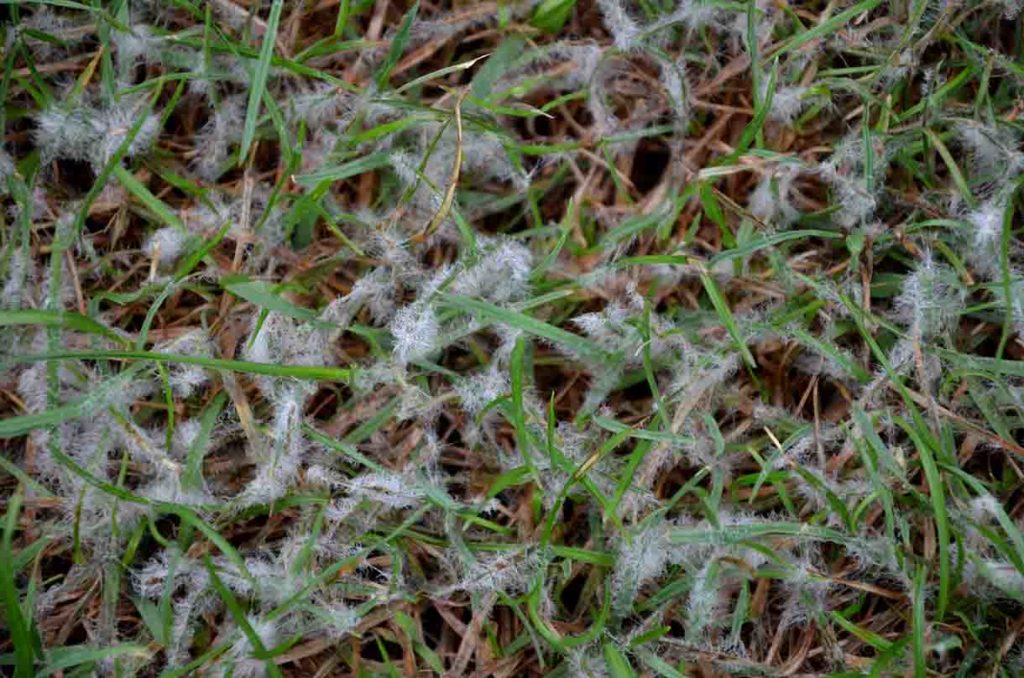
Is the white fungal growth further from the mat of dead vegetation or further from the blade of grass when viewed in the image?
the blade of grass

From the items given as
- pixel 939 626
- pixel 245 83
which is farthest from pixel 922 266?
pixel 245 83

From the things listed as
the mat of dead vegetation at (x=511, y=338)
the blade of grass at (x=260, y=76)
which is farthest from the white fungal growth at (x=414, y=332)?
the blade of grass at (x=260, y=76)

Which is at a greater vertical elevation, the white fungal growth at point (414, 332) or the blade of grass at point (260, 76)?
the blade of grass at point (260, 76)

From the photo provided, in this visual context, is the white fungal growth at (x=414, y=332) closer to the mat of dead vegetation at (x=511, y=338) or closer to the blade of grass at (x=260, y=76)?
the mat of dead vegetation at (x=511, y=338)

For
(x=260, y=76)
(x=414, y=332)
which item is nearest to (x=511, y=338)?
(x=414, y=332)

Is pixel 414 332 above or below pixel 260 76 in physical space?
below

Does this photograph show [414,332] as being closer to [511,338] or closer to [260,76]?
[511,338]

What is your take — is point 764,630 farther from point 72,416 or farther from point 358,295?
point 72,416

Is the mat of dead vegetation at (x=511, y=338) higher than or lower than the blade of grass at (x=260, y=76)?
lower
